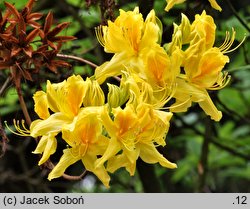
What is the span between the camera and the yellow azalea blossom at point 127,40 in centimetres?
140

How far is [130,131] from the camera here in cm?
135

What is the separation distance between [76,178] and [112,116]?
232mm

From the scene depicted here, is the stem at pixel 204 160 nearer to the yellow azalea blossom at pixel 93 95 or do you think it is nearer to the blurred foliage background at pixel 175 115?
the blurred foliage background at pixel 175 115

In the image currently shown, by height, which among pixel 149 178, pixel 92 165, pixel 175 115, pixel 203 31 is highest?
pixel 203 31

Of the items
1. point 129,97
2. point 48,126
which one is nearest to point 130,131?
point 129,97

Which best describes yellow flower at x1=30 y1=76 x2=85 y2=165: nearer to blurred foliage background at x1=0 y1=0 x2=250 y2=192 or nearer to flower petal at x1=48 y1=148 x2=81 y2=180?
flower petal at x1=48 y1=148 x2=81 y2=180

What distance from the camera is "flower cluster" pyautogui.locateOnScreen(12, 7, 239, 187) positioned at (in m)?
1.32

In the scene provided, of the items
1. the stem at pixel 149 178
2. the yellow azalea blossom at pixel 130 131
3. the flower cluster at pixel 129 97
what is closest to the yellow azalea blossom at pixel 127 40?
the flower cluster at pixel 129 97

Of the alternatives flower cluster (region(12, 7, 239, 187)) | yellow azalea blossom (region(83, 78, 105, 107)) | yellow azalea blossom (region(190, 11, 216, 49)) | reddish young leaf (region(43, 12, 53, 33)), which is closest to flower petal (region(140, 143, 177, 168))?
flower cluster (region(12, 7, 239, 187))

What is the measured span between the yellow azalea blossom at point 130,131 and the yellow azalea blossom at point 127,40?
0.40ft

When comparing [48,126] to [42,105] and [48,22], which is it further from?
[48,22]

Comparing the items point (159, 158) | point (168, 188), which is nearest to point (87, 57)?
point (168, 188)

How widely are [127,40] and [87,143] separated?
24cm

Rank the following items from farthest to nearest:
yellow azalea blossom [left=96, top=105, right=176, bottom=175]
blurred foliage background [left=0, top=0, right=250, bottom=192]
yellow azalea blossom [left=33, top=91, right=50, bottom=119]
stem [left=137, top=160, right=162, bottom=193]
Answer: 1. stem [left=137, top=160, right=162, bottom=193]
2. blurred foliage background [left=0, top=0, right=250, bottom=192]
3. yellow azalea blossom [left=33, top=91, right=50, bottom=119]
4. yellow azalea blossom [left=96, top=105, right=176, bottom=175]
